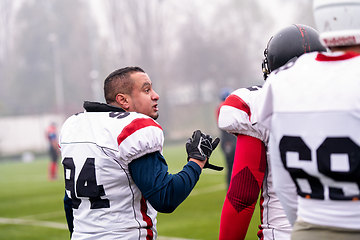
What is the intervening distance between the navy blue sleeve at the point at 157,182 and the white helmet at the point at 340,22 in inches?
39.2

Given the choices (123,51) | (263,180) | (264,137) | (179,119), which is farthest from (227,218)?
(123,51)

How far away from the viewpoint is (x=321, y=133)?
1453 millimetres

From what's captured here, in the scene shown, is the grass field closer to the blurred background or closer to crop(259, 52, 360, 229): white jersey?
crop(259, 52, 360, 229): white jersey

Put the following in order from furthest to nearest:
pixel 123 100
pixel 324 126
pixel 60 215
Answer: pixel 60 215 → pixel 123 100 → pixel 324 126

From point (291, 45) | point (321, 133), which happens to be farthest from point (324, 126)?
point (291, 45)

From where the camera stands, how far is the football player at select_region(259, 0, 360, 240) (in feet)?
4.65

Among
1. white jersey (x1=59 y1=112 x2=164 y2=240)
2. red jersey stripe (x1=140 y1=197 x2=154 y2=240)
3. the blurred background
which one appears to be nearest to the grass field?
red jersey stripe (x1=140 y1=197 x2=154 y2=240)

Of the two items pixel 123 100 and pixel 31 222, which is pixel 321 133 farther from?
pixel 31 222

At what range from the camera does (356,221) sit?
1428 millimetres

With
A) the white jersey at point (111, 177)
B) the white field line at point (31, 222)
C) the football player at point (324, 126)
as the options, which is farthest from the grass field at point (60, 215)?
the football player at point (324, 126)

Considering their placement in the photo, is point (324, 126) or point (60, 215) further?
point (60, 215)

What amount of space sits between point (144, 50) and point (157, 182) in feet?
118

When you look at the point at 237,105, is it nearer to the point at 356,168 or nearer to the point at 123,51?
the point at 356,168

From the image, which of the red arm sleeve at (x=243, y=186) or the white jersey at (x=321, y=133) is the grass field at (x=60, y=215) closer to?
the red arm sleeve at (x=243, y=186)
